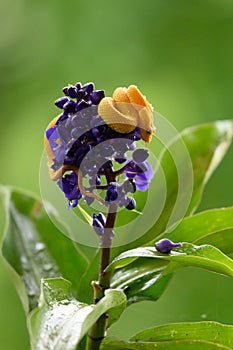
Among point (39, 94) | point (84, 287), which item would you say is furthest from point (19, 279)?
point (39, 94)

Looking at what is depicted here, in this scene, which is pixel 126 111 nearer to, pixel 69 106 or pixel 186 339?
pixel 69 106

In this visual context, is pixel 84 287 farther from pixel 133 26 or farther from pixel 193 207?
pixel 133 26

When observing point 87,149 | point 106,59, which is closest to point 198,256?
point 87,149

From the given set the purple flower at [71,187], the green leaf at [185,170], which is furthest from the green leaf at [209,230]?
the purple flower at [71,187]

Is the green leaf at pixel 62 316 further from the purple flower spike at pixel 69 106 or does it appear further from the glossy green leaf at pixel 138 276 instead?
the purple flower spike at pixel 69 106

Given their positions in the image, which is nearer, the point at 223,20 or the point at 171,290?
the point at 171,290
